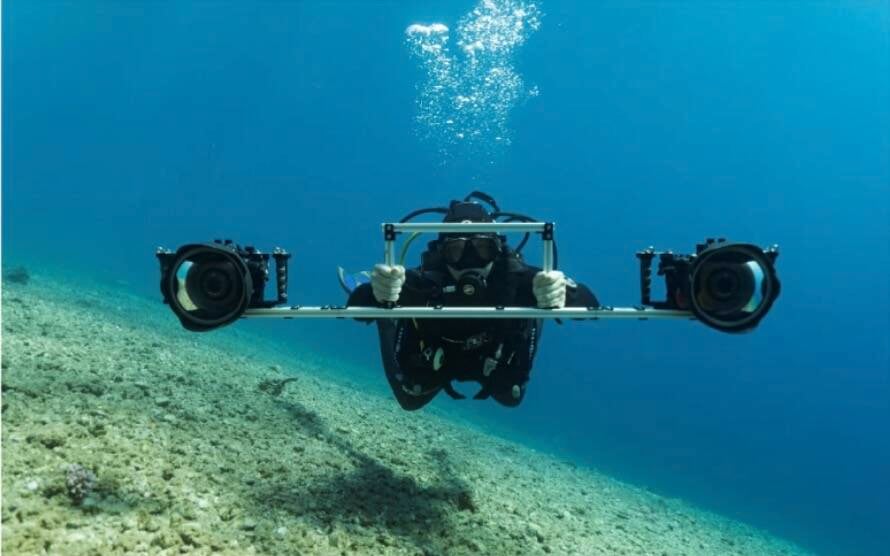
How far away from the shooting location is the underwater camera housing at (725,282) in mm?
3246

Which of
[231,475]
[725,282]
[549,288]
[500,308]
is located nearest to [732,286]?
[725,282]

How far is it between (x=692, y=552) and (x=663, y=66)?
77543 millimetres

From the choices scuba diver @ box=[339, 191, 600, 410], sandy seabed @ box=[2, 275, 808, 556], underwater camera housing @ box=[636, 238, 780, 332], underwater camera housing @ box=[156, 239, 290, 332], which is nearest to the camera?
underwater camera housing @ box=[636, 238, 780, 332]

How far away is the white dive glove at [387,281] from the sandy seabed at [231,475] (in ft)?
6.76

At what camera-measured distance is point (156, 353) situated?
26.6 ft

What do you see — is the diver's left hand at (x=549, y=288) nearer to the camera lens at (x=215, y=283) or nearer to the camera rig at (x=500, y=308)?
the camera rig at (x=500, y=308)

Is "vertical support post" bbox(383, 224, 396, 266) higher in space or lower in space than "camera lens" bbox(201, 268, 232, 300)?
higher

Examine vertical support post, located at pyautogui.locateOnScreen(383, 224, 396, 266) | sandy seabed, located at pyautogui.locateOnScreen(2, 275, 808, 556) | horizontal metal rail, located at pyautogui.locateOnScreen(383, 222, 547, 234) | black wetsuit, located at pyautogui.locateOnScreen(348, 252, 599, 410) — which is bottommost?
sandy seabed, located at pyautogui.locateOnScreen(2, 275, 808, 556)

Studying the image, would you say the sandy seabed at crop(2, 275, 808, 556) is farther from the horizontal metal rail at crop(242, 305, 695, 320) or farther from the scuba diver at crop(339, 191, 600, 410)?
the horizontal metal rail at crop(242, 305, 695, 320)

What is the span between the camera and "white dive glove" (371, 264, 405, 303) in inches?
145

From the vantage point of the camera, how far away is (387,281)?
3.71 meters

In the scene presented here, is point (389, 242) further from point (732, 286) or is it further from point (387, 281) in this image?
point (732, 286)

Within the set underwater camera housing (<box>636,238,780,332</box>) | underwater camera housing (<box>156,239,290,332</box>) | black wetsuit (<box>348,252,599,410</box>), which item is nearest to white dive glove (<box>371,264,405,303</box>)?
underwater camera housing (<box>156,239,290,332</box>)

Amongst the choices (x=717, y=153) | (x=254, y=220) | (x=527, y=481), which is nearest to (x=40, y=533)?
(x=527, y=481)
